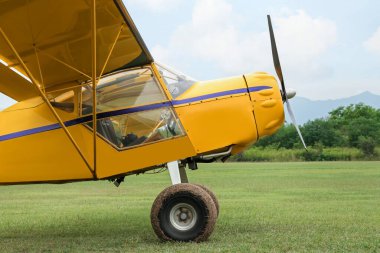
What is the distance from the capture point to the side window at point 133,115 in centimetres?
845

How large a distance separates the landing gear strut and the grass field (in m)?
0.20

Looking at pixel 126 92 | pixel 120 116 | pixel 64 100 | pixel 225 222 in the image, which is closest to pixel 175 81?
pixel 126 92

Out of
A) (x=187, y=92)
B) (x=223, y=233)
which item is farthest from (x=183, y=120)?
(x=223, y=233)

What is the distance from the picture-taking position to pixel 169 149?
8438mm

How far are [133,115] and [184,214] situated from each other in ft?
5.26

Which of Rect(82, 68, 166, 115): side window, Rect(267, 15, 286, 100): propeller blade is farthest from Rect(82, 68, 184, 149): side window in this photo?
Rect(267, 15, 286, 100): propeller blade

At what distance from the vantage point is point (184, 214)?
799 centimetres

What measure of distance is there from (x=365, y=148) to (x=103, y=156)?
53.9 m

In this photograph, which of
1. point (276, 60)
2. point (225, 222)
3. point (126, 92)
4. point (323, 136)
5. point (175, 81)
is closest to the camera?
point (126, 92)

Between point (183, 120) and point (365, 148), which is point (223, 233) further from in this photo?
point (365, 148)

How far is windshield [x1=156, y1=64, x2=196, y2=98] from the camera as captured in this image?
864cm

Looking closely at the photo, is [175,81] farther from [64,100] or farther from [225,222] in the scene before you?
[225,222]

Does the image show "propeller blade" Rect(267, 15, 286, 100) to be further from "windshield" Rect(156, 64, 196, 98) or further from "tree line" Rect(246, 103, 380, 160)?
"tree line" Rect(246, 103, 380, 160)

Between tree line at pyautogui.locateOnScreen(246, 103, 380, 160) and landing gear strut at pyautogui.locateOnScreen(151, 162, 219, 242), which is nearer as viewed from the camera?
landing gear strut at pyautogui.locateOnScreen(151, 162, 219, 242)
